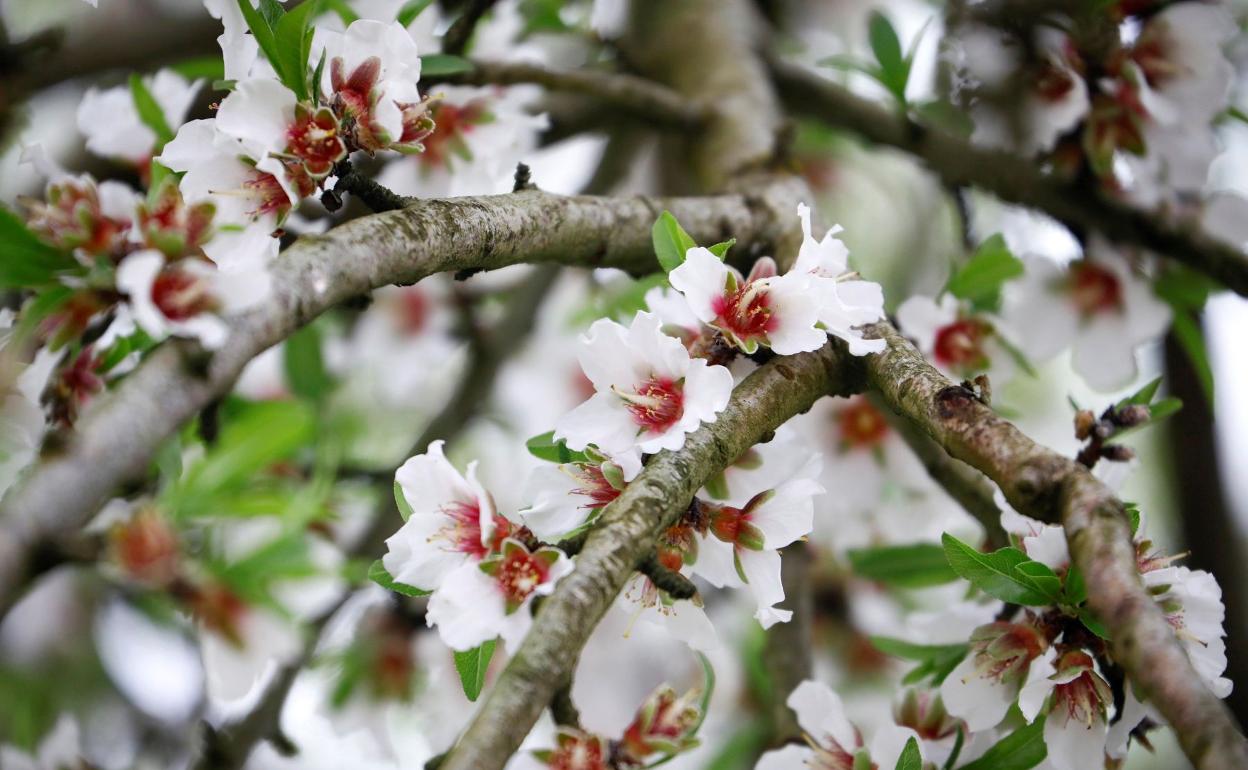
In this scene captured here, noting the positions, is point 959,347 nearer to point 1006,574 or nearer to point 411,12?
point 1006,574

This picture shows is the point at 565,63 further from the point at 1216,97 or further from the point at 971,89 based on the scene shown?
the point at 1216,97

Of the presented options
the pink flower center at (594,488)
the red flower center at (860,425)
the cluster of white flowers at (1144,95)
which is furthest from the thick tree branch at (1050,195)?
the pink flower center at (594,488)

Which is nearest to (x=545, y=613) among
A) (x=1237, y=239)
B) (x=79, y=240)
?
(x=79, y=240)

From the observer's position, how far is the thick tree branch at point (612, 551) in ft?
1.88

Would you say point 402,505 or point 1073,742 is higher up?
point 402,505

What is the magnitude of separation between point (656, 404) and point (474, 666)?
256 mm

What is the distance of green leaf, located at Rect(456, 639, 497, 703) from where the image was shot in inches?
32.5

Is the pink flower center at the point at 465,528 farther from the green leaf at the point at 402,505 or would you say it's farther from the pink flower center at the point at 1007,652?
the pink flower center at the point at 1007,652

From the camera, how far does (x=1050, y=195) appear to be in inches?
53.0

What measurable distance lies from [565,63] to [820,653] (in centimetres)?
119

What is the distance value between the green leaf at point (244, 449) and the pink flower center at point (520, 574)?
64cm

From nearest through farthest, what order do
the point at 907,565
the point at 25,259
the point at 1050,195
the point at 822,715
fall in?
the point at 25,259
the point at 822,715
the point at 907,565
the point at 1050,195

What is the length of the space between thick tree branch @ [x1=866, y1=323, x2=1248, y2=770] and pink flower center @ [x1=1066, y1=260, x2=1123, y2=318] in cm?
70

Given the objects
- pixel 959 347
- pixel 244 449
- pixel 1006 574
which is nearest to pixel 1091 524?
pixel 1006 574
